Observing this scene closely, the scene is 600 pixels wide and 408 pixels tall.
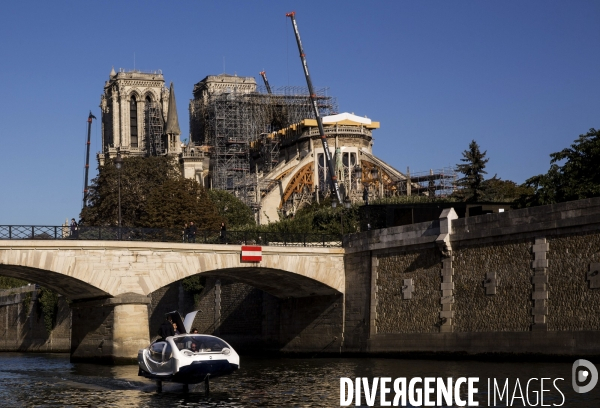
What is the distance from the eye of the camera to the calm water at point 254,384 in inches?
1145

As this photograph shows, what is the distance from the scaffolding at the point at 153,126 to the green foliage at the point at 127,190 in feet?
133

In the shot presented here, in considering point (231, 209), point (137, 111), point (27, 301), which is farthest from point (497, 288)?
point (137, 111)

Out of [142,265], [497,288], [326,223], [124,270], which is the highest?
[326,223]

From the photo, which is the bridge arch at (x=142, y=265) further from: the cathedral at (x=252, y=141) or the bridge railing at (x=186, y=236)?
the cathedral at (x=252, y=141)

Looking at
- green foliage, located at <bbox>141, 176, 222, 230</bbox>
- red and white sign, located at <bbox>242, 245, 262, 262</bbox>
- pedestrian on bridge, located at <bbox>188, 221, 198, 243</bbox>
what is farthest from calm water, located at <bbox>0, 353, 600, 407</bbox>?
green foliage, located at <bbox>141, 176, 222, 230</bbox>

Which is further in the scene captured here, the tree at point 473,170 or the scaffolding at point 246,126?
the scaffolding at point 246,126

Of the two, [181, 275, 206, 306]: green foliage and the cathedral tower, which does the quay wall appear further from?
the cathedral tower

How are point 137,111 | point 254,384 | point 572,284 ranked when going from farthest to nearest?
point 137,111 < point 572,284 < point 254,384

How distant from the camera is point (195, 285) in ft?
207

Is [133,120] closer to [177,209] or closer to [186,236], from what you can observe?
[177,209]

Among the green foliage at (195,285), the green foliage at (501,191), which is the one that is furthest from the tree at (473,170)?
the green foliage at (195,285)

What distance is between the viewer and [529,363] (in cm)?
3778

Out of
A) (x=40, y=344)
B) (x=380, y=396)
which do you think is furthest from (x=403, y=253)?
(x=40, y=344)

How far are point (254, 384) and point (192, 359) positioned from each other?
3948 mm
